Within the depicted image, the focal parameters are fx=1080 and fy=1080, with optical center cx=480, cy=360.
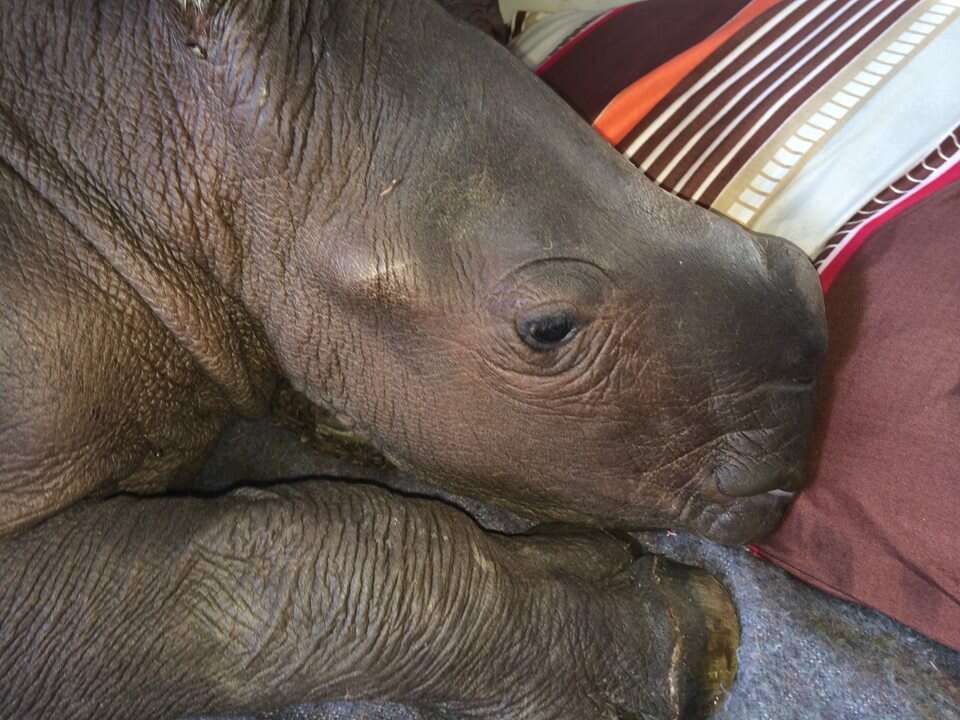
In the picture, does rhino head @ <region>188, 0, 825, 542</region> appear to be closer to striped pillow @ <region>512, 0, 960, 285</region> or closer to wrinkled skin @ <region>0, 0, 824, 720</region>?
wrinkled skin @ <region>0, 0, 824, 720</region>

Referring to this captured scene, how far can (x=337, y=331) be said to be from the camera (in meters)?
1.66

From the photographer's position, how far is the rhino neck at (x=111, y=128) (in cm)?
160

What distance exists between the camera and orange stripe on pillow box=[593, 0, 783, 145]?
Answer: 86.7 inches

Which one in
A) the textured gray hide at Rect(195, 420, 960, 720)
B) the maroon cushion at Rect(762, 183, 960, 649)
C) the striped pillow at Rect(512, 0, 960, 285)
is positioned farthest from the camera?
the striped pillow at Rect(512, 0, 960, 285)

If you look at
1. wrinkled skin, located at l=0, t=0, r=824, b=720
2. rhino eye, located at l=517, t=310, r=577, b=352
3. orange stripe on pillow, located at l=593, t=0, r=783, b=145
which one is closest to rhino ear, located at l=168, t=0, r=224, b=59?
wrinkled skin, located at l=0, t=0, r=824, b=720

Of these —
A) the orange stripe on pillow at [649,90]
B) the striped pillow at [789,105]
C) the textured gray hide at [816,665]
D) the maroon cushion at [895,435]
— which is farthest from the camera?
the orange stripe on pillow at [649,90]

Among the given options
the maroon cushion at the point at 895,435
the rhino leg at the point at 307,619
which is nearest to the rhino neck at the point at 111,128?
the rhino leg at the point at 307,619

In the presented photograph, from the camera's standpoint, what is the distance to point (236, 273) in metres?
1.69

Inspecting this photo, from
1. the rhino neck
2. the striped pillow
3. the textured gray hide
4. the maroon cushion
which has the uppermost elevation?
the rhino neck

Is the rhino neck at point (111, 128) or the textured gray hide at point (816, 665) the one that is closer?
the rhino neck at point (111, 128)

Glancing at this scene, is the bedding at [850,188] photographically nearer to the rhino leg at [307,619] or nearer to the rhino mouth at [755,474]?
the rhino mouth at [755,474]


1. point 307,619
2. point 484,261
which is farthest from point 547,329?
point 307,619

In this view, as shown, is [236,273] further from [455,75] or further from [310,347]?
[455,75]

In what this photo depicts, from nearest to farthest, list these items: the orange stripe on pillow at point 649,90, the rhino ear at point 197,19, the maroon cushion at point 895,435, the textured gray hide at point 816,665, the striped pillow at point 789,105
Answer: the rhino ear at point 197,19
the maroon cushion at point 895,435
the textured gray hide at point 816,665
the striped pillow at point 789,105
the orange stripe on pillow at point 649,90
